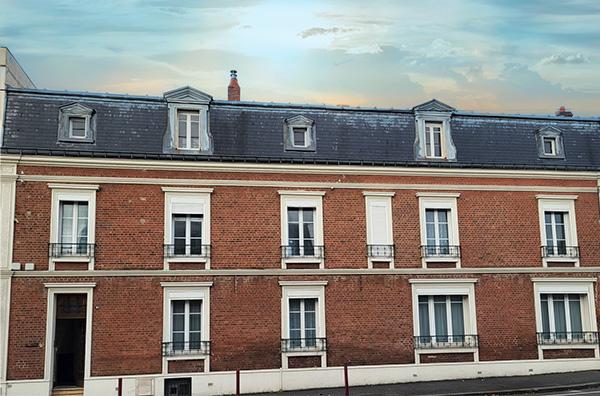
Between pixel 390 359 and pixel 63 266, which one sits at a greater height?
pixel 63 266

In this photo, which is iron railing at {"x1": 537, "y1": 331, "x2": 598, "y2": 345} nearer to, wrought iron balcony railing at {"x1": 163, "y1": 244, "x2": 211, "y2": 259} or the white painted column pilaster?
wrought iron balcony railing at {"x1": 163, "y1": 244, "x2": 211, "y2": 259}

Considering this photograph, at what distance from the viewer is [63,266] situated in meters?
20.2

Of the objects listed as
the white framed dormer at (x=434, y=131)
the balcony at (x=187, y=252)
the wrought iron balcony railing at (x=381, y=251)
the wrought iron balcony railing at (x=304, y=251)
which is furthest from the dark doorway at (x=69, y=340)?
the white framed dormer at (x=434, y=131)

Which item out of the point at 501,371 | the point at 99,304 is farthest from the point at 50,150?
the point at 501,371

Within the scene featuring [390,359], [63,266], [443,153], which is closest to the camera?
[63,266]

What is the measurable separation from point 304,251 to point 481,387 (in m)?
7.14

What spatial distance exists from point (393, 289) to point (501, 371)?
4.73 meters

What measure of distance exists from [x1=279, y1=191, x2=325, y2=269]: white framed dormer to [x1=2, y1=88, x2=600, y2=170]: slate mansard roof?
4.34 ft

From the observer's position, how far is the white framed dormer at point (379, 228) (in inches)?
877

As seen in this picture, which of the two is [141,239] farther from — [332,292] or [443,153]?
[443,153]

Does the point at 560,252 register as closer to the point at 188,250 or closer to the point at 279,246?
the point at 279,246

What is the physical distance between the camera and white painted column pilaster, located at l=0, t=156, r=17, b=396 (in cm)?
1939

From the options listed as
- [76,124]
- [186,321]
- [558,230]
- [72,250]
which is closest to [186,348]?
[186,321]

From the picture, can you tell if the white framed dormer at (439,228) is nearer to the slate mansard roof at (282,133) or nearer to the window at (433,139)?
the slate mansard roof at (282,133)
